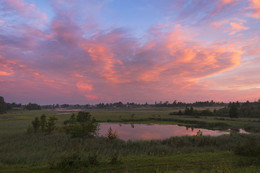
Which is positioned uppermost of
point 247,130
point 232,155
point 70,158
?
point 70,158

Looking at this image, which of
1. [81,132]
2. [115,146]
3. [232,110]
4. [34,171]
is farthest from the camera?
[232,110]

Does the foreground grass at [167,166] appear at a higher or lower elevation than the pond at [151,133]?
higher

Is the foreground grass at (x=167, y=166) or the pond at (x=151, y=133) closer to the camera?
the foreground grass at (x=167, y=166)

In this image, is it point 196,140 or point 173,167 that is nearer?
point 173,167

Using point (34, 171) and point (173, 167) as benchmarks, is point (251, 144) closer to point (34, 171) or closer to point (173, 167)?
point (173, 167)

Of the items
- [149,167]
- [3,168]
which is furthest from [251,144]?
[3,168]

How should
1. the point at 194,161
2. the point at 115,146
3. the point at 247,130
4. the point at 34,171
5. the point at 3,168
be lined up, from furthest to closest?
the point at 247,130
the point at 115,146
the point at 194,161
the point at 3,168
the point at 34,171

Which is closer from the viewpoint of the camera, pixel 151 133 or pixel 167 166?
pixel 167 166

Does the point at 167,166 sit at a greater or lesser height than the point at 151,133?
greater

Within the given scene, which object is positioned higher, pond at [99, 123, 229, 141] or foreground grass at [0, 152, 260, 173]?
foreground grass at [0, 152, 260, 173]

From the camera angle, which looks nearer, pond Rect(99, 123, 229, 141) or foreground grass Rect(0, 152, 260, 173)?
foreground grass Rect(0, 152, 260, 173)

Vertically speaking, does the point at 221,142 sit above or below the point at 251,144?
below

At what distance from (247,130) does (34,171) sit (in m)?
55.4

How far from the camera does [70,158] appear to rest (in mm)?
11898
